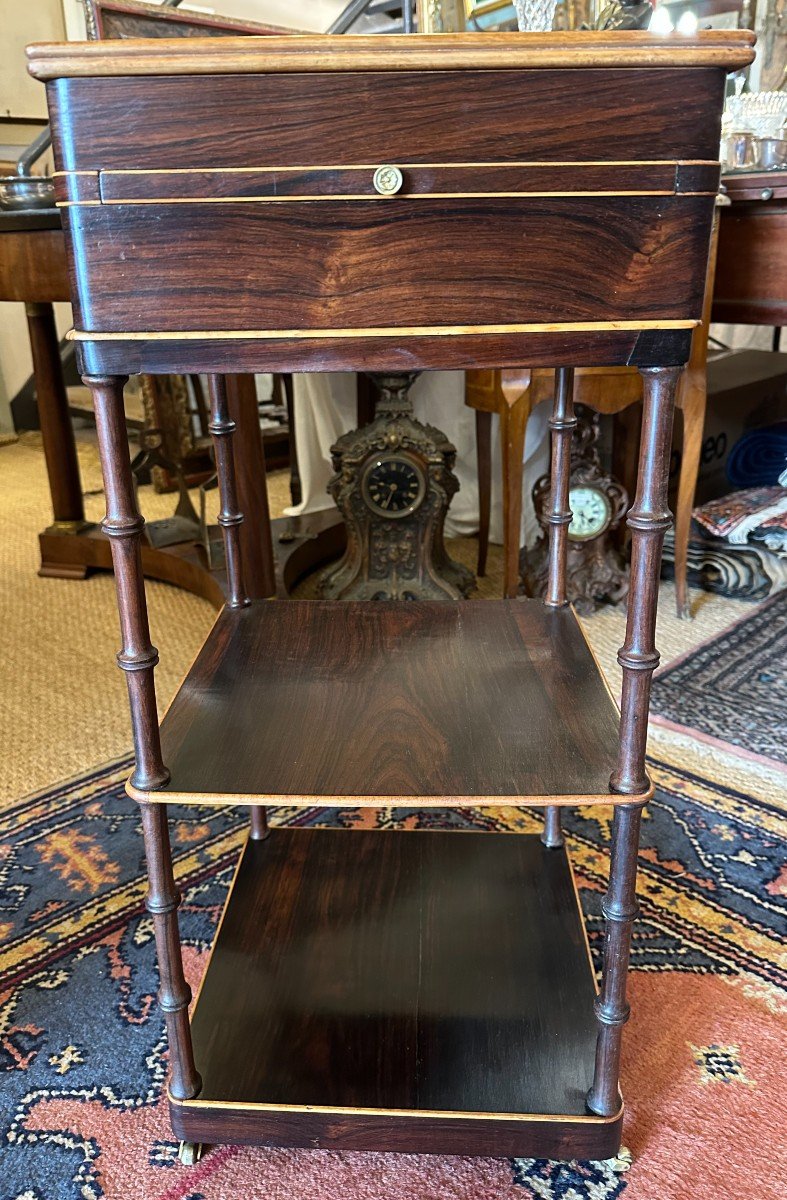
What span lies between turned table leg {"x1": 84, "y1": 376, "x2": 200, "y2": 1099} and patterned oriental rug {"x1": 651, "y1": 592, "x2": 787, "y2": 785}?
1.03 meters

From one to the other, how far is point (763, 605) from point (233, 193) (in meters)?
1.76

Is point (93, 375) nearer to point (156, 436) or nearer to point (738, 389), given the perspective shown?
point (156, 436)

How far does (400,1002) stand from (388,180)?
760 millimetres

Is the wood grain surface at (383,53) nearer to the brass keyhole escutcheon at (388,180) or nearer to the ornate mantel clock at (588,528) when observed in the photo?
the brass keyhole escutcheon at (388,180)

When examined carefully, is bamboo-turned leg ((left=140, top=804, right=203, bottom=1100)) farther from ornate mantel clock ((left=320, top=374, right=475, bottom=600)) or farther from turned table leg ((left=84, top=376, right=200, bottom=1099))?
ornate mantel clock ((left=320, top=374, right=475, bottom=600))

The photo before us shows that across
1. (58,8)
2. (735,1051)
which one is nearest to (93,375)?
(735,1051)

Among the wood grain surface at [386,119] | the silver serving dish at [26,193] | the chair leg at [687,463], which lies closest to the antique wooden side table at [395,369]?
the wood grain surface at [386,119]

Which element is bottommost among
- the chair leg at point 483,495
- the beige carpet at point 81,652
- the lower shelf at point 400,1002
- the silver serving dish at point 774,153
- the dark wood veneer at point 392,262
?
the beige carpet at point 81,652

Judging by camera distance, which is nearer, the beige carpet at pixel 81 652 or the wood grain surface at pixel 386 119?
the wood grain surface at pixel 386 119

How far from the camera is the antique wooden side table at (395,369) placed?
61 cm

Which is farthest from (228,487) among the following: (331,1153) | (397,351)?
(331,1153)

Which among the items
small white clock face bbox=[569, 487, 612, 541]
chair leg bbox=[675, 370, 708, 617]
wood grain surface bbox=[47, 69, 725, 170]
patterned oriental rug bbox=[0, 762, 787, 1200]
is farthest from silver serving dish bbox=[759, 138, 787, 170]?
wood grain surface bbox=[47, 69, 725, 170]

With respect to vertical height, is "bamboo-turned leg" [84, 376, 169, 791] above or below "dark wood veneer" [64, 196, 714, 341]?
below

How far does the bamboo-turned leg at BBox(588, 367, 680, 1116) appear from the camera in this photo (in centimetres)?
69
